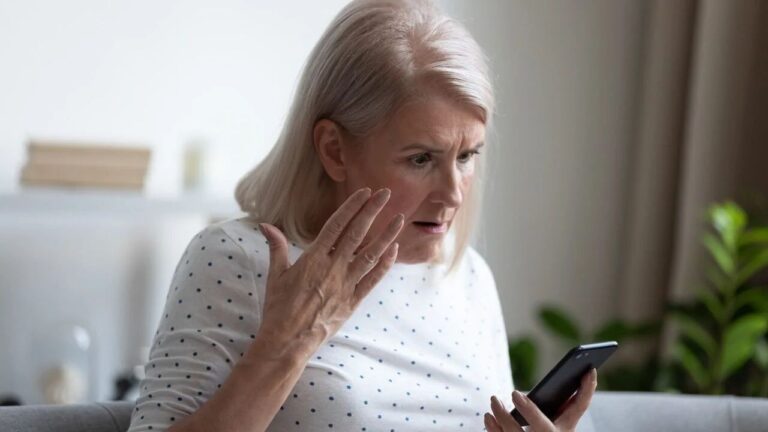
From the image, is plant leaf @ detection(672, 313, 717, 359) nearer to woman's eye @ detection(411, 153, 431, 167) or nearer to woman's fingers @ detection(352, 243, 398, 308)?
woman's eye @ detection(411, 153, 431, 167)

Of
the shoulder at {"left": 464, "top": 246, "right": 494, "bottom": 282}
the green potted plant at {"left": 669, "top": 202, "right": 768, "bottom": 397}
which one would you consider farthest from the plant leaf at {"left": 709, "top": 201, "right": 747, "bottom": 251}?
the shoulder at {"left": 464, "top": 246, "right": 494, "bottom": 282}

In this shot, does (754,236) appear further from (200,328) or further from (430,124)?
(200,328)

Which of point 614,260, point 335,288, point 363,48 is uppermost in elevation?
point 363,48

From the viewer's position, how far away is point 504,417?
5.35 ft

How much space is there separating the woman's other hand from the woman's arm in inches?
12.1

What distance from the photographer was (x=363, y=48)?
5.61 ft

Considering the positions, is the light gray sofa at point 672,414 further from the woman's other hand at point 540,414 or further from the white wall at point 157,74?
the white wall at point 157,74

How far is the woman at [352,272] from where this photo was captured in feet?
4.87

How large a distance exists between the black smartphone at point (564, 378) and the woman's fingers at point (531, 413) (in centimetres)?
2

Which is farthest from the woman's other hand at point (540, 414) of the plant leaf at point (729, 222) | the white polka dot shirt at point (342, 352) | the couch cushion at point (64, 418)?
the plant leaf at point (729, 222)

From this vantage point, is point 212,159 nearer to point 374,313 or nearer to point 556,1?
point 556,1

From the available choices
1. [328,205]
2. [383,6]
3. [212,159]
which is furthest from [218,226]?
[212,159]

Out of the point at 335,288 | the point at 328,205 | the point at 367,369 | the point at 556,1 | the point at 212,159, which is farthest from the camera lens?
the point at 556,1

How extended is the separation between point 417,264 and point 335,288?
1.34 feet
